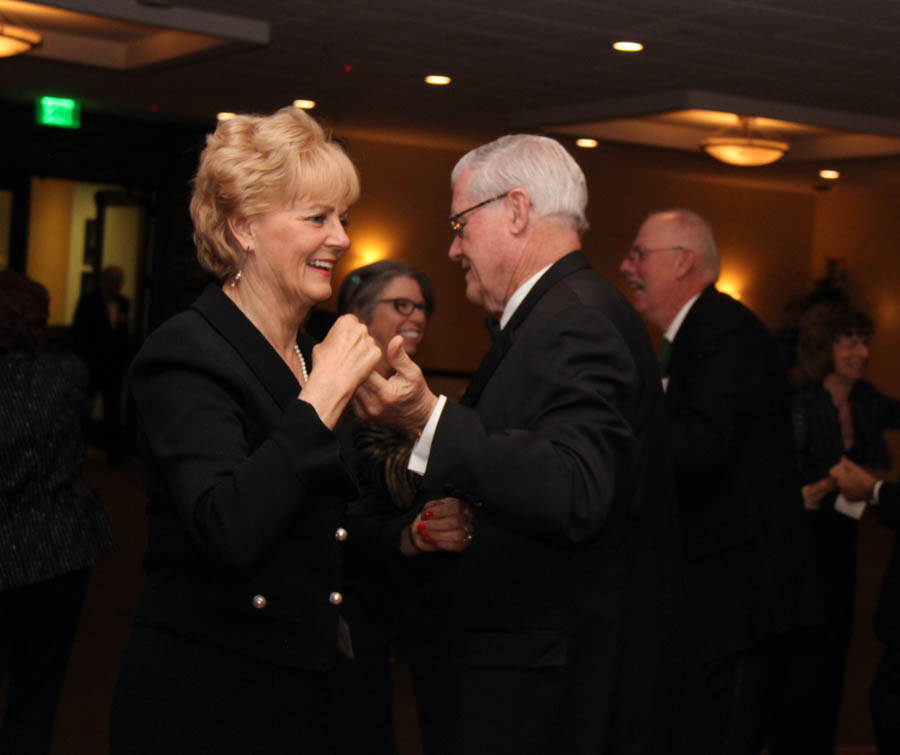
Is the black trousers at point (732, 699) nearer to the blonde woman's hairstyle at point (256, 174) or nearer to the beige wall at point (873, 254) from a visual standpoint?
the blonde woman's hairstyle at point (256, 174)

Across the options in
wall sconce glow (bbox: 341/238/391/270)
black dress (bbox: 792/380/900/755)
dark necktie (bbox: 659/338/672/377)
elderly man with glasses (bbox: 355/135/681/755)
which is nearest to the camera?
elderly man with glasses (bbox: 355/135/681/755)

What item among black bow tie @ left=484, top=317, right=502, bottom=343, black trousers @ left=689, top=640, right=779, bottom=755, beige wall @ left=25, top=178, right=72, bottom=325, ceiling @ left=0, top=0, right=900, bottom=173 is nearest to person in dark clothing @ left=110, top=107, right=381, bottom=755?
black bow tie @ left=484, top=317, right=502, bottom=343

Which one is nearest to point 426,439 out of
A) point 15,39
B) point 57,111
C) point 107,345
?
point 15,39

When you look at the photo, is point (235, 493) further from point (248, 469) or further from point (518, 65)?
point (518, 65)

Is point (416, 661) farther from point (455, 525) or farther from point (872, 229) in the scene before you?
point (872, 229)

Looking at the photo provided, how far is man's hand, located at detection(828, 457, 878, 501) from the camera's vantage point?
445cm

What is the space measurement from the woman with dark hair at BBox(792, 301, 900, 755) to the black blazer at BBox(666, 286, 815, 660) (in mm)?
1083

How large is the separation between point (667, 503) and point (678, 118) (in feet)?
26.6

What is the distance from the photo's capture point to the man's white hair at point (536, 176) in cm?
241


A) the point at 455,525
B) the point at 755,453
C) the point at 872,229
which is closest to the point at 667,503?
the point at 455,525

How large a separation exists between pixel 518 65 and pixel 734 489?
17.5 feet

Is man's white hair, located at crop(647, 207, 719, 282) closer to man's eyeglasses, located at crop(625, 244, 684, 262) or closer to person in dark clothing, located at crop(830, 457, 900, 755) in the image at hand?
man's eyeglasses, located at crop(625, 244, 684, 262)

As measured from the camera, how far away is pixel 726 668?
3814mm

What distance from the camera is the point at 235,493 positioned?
1.87 m
